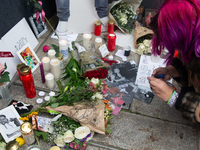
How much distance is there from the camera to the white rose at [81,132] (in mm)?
1166

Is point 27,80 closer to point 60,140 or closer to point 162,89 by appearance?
point 60,140

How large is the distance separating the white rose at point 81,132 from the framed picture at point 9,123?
43cm

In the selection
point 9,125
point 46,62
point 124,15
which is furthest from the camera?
point 124,15

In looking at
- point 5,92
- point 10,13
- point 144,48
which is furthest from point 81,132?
point 10,13

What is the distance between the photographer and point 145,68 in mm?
1911

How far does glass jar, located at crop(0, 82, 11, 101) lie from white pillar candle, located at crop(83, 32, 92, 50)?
3.20 feet

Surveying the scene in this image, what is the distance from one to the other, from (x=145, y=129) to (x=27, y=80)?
1.00 metres

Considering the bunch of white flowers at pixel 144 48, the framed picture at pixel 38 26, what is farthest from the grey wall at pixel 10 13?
the bunch of white flowers at pixel 144 48

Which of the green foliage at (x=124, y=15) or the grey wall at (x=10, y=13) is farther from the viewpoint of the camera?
the green foliage at (x=124, y=15)

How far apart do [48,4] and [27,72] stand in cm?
161

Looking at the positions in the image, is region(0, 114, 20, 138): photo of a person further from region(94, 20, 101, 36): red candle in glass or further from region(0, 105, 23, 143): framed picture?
region(94, 20, 101, 36): red candle in glass

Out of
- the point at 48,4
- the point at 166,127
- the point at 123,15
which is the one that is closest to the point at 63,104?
the point at 166,127

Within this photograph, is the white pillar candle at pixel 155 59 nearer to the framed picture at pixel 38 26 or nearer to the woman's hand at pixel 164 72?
the woman's hand at pixel 164 72

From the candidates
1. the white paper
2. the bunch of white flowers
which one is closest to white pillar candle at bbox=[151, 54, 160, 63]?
the white paper
